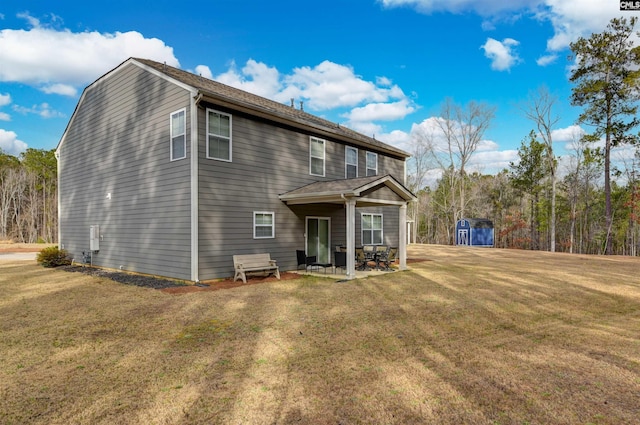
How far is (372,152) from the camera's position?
1641 cm

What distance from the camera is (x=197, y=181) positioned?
9.55 m

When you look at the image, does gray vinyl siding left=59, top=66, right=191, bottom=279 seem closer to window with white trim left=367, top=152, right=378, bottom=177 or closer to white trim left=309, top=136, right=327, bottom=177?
white trim left=309, top=136, right=327, bottom=177

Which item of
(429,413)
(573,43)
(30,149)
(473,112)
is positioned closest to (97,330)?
(429,413)

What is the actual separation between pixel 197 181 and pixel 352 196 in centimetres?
455

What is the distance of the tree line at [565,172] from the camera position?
71.9ft

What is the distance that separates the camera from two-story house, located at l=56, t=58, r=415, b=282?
9.86 m

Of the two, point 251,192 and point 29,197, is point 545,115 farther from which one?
point 29,197

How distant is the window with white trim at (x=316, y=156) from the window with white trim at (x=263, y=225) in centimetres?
275

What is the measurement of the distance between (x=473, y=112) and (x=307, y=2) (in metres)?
22.5

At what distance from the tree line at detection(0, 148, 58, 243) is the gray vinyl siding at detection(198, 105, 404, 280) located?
37.7 m

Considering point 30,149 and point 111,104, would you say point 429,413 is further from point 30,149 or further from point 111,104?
point 30,149

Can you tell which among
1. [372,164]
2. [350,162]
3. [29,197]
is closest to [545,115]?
[372,164]

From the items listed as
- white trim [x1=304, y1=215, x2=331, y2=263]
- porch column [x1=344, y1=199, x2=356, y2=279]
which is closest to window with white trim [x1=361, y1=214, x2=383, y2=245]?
white trim [x1=304, y1=215, x2=331, y2=263]

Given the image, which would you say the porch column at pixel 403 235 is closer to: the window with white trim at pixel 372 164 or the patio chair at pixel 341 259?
the patio chair at pixel 341 259
